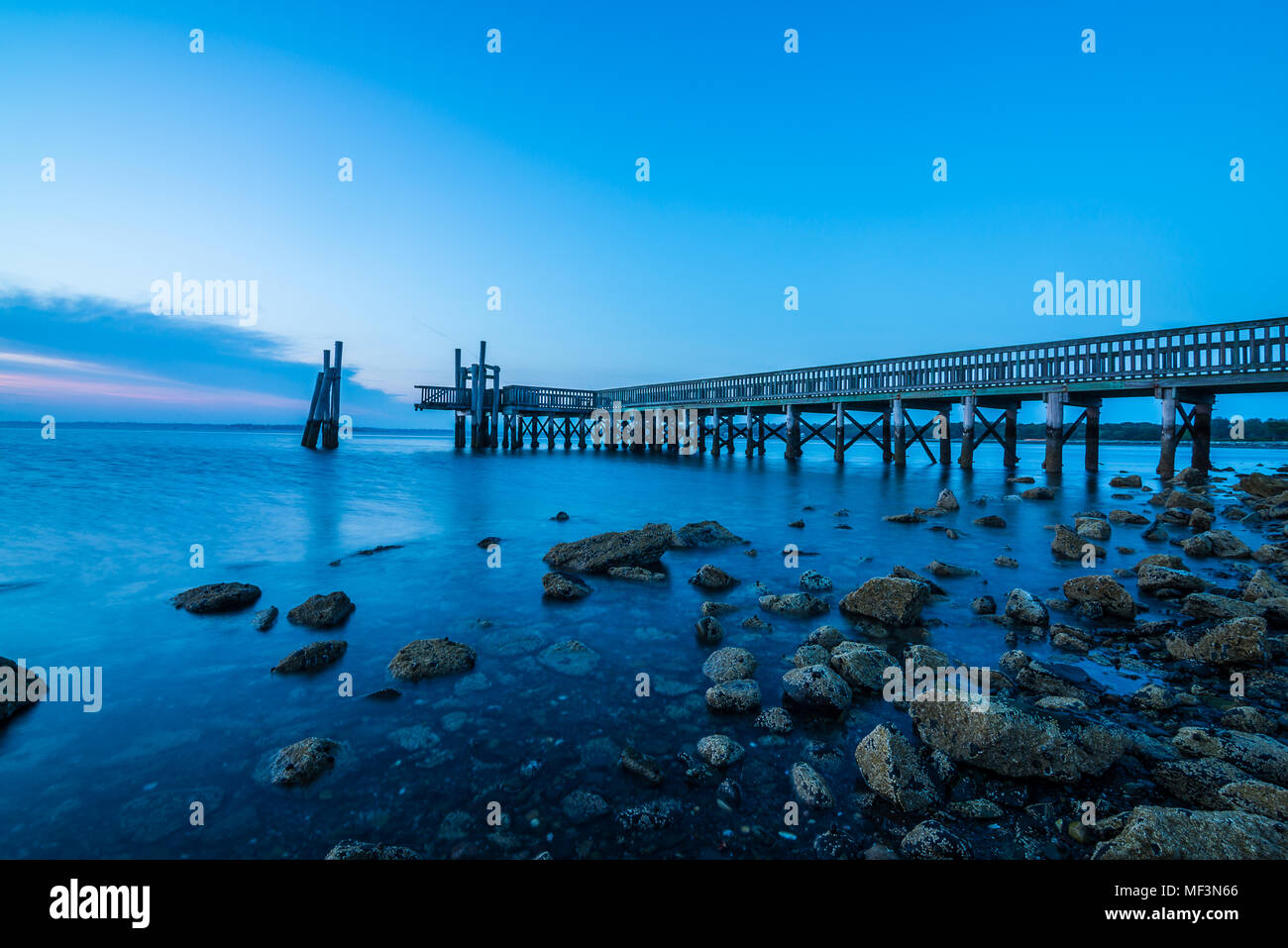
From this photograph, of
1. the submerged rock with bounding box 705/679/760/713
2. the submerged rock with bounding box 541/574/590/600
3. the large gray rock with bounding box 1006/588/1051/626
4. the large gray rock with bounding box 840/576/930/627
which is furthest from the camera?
the submerged rock with bounding box 541/574/590/600

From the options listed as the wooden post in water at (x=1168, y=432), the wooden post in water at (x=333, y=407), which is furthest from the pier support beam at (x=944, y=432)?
the wooden post in water at (x=333, y=407)

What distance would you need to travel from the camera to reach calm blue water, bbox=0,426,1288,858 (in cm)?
309

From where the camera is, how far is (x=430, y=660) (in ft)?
17.3

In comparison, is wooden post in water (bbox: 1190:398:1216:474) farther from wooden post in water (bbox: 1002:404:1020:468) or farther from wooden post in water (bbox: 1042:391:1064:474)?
wooden post in water (bbox: 1002:404:1020:468)

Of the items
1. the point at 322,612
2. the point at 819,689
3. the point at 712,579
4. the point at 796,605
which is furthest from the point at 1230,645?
the point at 322,612

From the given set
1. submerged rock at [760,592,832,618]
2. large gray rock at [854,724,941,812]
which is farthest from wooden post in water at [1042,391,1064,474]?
large gray rock at [854,724,941,812]

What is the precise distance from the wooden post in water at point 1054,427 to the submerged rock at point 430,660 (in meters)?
28.6

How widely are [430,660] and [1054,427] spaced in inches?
1183

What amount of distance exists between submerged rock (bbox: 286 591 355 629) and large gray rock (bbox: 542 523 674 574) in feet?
11.5

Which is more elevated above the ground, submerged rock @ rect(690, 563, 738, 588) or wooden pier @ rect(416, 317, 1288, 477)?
wooden pier @ rect(416, 317, 1288, 477)

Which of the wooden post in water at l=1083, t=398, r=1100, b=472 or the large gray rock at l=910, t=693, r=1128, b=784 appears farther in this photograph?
the wooden post in water at l=1083, t=398, r=1100, b=472

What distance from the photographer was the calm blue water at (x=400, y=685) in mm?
3086

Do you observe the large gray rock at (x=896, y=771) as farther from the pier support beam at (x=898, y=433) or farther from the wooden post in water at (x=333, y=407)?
the wooden post in water at (x=333, y=407)
